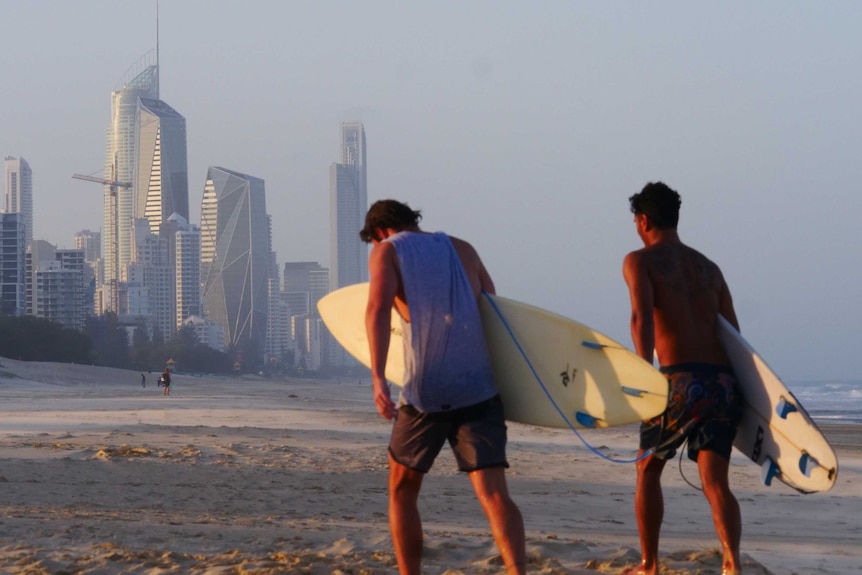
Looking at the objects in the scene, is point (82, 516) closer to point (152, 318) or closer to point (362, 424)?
point (362, 424)

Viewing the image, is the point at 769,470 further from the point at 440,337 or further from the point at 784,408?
the point at 440,337

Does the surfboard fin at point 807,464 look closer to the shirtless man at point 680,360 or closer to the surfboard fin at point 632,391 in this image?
the shirtless man at point 680,360

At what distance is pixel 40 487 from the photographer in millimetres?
7367

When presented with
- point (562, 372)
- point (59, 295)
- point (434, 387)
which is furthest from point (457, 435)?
point (59, 295)

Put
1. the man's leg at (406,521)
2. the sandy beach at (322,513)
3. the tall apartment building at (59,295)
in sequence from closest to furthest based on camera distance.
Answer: the man's leg at (406,521) → the sandy beach at (322,513) → the tall apartment building at (59,295)

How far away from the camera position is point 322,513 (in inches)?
259

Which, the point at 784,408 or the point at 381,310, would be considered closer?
the point at 381,310

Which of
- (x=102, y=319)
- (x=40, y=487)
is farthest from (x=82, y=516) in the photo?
(x=102, y=319)

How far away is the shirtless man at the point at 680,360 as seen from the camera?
4344 millimetres

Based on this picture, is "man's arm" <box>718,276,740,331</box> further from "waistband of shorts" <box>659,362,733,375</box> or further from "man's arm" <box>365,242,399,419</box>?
"man's arm" <box>365,242,399,419</box>

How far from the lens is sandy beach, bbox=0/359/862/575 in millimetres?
4797

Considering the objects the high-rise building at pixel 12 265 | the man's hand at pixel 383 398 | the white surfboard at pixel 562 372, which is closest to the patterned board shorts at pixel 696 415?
the white surfboard at pixel 562 372

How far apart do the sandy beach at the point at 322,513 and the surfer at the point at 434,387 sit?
786 mm

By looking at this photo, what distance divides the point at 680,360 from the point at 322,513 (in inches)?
113
